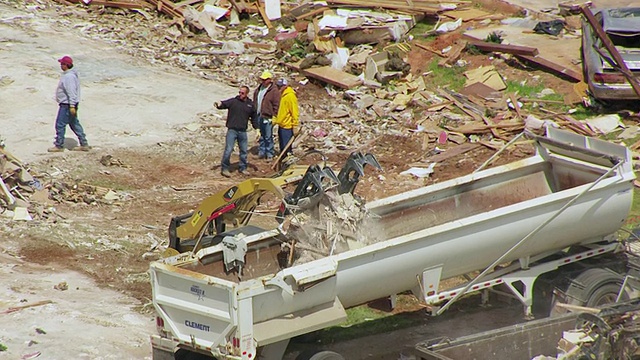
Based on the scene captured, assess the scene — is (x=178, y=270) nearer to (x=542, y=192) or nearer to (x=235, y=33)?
(x=542, y=192)

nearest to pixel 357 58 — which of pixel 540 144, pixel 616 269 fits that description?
pixel 540 144

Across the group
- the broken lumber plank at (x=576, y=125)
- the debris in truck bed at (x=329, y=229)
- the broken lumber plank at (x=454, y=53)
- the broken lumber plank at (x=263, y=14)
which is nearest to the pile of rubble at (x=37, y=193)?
the debris in truck bed at (x=329, y=229)

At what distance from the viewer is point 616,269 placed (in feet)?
40.1

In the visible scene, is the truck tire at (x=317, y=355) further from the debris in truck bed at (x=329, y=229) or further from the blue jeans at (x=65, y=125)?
the blue jeans at (x=65, y=125)

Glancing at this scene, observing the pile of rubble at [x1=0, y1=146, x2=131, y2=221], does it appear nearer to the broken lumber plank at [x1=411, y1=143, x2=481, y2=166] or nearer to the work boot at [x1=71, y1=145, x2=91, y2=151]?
the work boot at [x1=71, y1=145, x2=91, y2=151]

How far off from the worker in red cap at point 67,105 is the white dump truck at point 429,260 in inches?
288

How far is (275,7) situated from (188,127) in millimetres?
6802

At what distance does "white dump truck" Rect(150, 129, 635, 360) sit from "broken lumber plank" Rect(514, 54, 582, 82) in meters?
7.66

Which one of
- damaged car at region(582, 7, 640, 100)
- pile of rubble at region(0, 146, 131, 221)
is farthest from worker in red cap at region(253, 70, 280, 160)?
damaged car at region(582, 7, 640, 100)

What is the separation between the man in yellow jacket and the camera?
18.3 meters

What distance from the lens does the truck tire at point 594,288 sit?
38.6ft

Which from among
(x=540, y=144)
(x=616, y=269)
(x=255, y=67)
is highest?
(x=540, y=144)

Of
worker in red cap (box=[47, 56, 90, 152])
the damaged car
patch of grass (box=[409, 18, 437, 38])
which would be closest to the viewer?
worker in red cap (box=[47, 56, 90, 152])

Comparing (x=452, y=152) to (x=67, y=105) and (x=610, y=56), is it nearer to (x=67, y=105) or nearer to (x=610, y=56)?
(x=610, y=56)
